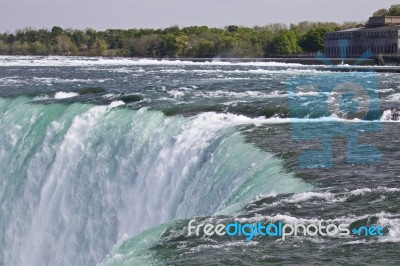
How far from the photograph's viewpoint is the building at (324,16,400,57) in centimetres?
10328

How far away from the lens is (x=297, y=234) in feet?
39.3

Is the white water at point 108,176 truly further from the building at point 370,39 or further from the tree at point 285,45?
the tree at point 285,45

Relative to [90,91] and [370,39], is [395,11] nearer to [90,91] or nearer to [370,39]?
[370,39]

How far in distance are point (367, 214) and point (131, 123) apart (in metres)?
12.5

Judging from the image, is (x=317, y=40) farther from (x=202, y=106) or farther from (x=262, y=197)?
(x=262, y=197)

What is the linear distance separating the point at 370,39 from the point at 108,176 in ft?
308

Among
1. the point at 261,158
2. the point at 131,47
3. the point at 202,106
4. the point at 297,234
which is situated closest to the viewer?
the point at 297,234

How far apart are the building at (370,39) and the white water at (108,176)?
79792 mm

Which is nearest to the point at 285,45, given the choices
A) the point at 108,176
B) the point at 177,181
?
the point at 108,176

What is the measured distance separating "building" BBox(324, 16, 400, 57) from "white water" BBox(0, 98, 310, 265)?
79.8 metres

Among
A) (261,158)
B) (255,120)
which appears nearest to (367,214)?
(261,158)

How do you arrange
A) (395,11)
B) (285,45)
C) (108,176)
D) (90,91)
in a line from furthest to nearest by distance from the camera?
(395,11) < (285,45) < (90,91) < (108,176)

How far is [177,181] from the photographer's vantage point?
18844 millimetres

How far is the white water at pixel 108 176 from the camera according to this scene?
16.9 metres
